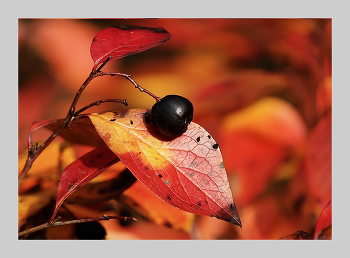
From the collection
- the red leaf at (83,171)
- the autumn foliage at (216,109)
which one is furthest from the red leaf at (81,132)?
the autumn foliage at (216,109)

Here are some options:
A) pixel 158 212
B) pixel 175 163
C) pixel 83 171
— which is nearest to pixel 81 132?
pixel 83 171

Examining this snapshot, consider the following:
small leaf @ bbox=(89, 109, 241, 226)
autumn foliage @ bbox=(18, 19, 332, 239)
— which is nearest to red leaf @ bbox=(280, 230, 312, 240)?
autumn foliage @ bbox=(18, 19, 332, 239)

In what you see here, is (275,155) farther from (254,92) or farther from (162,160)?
(162,160)

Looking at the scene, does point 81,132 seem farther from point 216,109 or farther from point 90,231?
point 216,109

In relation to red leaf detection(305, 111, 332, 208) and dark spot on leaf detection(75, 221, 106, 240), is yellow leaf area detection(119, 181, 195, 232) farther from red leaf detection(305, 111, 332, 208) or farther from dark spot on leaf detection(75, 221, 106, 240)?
red leaf detection(305, 111, 332, 208)

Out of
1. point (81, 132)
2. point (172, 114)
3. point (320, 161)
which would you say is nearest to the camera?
point (172, 114)
